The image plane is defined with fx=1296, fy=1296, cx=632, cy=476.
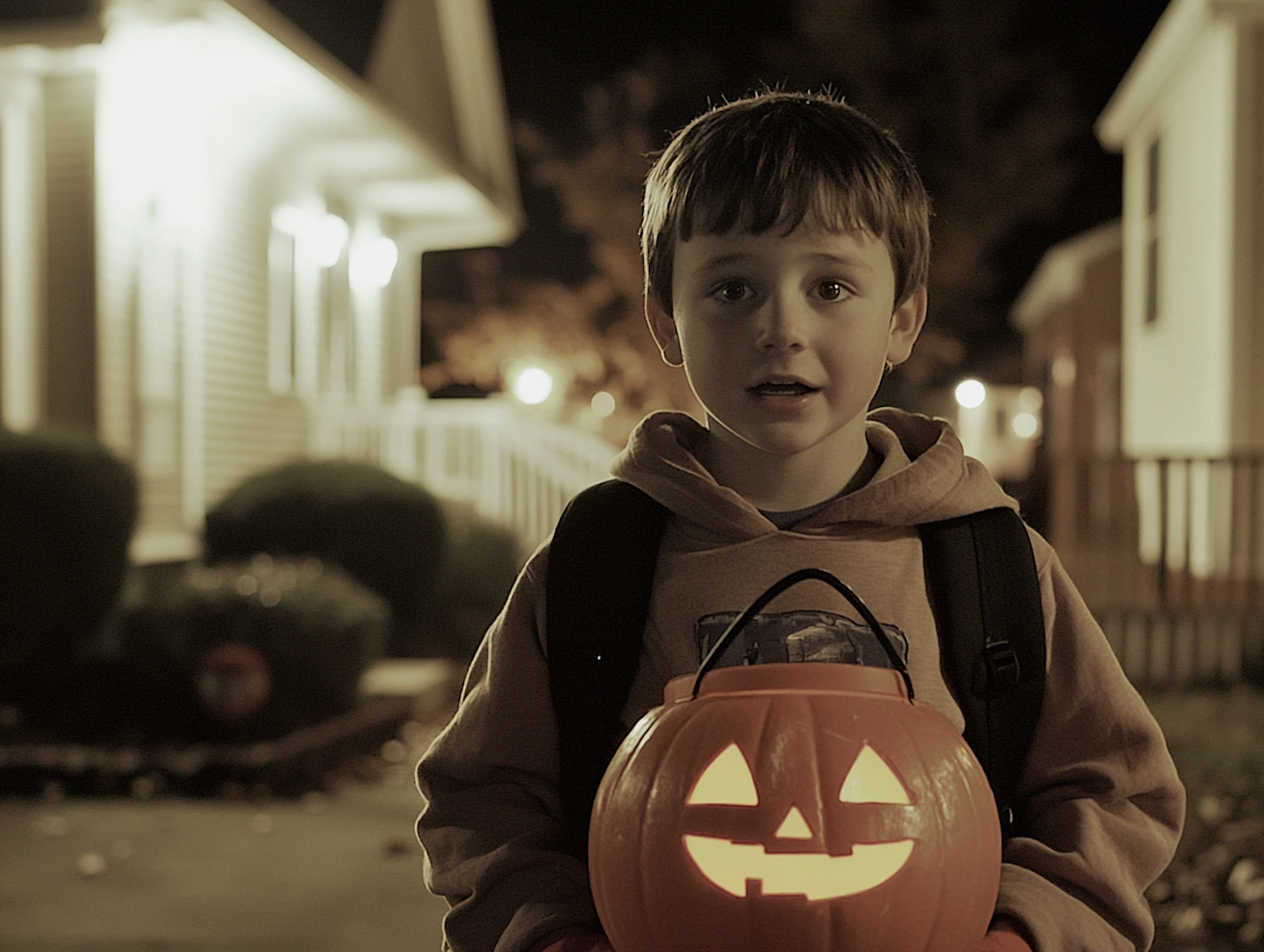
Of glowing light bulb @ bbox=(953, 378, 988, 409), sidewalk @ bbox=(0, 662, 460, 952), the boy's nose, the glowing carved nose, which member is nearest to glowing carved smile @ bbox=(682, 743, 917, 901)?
the glowing carved nose

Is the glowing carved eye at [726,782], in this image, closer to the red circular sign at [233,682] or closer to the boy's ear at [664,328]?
the boy's ear at [664,328]

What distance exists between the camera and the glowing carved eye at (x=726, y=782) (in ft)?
4.95

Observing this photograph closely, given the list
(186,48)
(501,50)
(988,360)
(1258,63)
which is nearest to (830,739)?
(186,48)

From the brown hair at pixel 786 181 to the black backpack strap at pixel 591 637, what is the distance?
0.39 m

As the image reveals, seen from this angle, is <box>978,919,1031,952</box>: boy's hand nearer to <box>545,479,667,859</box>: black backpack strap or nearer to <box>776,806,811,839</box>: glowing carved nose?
<box>776,806,811,839</box>: glowing carved nose

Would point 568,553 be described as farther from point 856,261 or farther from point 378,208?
point 378,208

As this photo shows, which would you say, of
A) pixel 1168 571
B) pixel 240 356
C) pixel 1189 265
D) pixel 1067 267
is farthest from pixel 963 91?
pixel 240 356

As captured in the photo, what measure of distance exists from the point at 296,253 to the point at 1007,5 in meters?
17.3

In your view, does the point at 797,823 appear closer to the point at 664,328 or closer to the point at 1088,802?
the point at 1088,802

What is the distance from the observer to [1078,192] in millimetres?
34875

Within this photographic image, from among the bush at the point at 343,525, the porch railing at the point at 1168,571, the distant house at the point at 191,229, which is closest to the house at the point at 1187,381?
the porch railing at the point at 1168,571

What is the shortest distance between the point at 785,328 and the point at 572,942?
2.73 ft

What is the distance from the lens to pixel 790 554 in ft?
6.02

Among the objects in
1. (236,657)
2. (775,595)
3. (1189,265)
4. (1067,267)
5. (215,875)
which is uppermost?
(1067,267)
